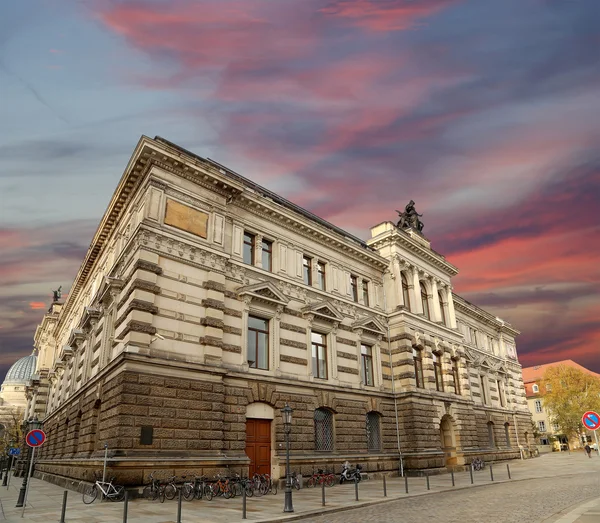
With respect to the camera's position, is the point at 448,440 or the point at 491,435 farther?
the point at 491,435

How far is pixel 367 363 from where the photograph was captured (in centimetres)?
3122

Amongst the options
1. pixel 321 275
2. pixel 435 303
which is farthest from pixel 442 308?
pixel 321 275

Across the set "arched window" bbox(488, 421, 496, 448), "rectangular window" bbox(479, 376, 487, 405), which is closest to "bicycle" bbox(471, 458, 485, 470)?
"arched window" bbox(488, 421, 496, 448)

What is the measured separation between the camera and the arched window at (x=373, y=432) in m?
29.2

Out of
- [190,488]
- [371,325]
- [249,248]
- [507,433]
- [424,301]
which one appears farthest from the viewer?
[507,433]

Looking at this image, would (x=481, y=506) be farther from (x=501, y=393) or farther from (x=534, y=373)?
(x=534, y=373)

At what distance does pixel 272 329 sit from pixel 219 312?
401cm

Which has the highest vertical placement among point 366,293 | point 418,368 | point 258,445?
point 366,293

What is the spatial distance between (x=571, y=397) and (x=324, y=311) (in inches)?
2279

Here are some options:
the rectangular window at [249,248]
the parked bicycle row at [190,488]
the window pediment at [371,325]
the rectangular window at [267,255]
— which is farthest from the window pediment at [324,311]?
the parked bicycle row at [190,488]

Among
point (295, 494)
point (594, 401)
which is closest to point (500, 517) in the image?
point (295, 494)

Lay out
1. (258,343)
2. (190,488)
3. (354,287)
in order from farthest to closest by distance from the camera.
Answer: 1. (354,287)
2. (258,343)
3. (190,488)

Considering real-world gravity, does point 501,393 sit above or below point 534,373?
below

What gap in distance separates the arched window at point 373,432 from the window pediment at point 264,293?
34.1 ft
